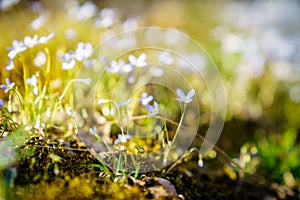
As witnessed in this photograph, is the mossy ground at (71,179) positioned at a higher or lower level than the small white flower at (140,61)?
lower

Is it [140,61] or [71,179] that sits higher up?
[140,61]

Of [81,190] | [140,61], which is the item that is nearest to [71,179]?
[81,190]

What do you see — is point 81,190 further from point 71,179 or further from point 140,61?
point 140,61

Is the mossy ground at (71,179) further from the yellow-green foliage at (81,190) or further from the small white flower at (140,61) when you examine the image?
the small white flower at (140,61)

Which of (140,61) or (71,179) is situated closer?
(71,179)

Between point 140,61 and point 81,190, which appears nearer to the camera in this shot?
point 81,190

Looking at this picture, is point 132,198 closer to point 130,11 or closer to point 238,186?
point 238,186

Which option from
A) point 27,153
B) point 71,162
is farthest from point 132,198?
point 27,153

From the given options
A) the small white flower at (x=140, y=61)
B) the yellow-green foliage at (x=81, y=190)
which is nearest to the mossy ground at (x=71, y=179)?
the yellow-green foliage at (x=81, y=190)

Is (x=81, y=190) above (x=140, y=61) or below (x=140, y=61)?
below

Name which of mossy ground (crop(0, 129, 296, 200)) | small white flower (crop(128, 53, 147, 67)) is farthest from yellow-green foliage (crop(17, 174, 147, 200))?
small white flower (crop(128, 53, 147, 67))

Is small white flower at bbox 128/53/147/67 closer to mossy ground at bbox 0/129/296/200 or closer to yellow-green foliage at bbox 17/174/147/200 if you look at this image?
mossy ground at bbox 0/129/296/200
